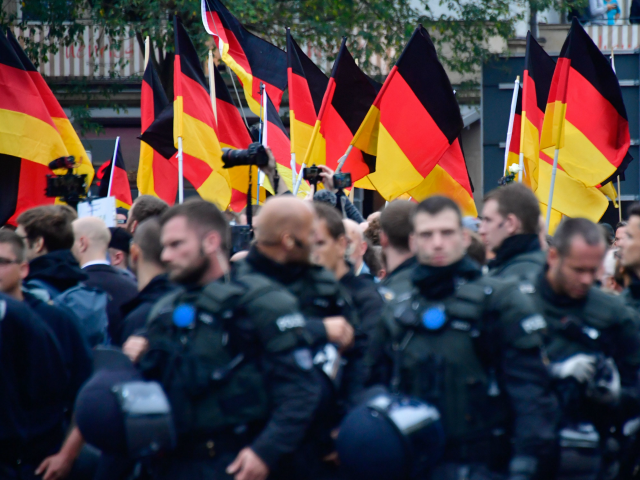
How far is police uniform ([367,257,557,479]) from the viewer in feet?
11.2

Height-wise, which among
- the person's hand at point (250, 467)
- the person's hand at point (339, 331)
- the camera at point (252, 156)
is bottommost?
the person's hand at point (250, 467)

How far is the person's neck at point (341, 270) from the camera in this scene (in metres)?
4.73

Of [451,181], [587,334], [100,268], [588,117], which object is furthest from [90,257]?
[588,117]

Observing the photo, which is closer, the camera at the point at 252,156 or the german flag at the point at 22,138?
the camera at the point at 252,156

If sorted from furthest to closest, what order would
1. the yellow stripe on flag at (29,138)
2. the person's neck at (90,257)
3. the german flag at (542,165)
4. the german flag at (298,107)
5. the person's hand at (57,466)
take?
1. the german flag at (542,165)
2. the german flag at (298,107)
3. the yellow stripe on flag at (29,138)
4. the person's neck at (90,257)
5. the person's hand at (57,466)

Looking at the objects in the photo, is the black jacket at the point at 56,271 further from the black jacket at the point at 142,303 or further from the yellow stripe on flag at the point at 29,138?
the yellow stripe on flag at the point at 29,138

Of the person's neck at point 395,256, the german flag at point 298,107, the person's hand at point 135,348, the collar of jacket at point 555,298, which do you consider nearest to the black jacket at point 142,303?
the person's hand at point 135,348

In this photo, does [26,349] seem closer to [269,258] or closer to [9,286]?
[9,286]

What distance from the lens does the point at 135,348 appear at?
150 inches

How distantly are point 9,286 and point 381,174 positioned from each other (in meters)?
4.60

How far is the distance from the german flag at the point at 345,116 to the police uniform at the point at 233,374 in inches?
210

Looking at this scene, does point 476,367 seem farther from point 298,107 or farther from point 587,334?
point 298,107

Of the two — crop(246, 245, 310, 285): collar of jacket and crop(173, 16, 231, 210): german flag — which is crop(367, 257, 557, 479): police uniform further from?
crop(173, 16, 231, 210): german flag

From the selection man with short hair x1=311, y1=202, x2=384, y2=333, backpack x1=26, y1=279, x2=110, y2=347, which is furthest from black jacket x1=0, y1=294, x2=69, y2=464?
man with short hair x1=311, y1=202, x2=384, y2=333
